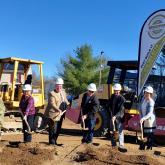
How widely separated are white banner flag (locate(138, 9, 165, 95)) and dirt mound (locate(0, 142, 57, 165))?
4.21m

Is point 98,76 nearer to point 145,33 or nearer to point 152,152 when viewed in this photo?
point 145,33

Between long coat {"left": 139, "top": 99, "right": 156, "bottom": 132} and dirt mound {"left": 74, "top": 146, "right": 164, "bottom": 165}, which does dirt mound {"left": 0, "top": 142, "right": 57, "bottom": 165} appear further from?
long coat {"left": 139, "top": 99, "right": 156, "bottom": 132}

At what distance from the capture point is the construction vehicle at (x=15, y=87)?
698 inches

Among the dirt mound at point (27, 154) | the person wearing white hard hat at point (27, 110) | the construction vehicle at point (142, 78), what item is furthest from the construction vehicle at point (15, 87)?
the dirt mound at point (27, 154)

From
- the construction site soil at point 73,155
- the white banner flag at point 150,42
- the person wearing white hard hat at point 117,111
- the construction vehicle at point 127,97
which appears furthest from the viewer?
the construction vehicle at point 127,97

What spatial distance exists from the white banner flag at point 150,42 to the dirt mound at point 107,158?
404 centimetres

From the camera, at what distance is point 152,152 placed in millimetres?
10367

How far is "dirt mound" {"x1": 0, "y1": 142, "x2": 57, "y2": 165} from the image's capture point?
33.6 feet

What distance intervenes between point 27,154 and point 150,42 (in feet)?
18.0

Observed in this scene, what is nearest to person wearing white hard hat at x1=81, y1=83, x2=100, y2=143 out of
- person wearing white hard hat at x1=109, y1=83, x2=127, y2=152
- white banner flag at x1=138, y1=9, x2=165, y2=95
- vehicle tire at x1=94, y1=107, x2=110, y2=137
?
person wearing white hard hat at x1=109, y1=83, x2=127, y2=152

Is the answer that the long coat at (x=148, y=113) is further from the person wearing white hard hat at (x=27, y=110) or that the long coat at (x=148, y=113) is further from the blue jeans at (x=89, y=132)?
the person wearing white hard hat at (x=27, y=110)

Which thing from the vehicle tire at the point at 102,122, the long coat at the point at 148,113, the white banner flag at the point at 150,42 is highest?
the white banner flag at the point at 150,42

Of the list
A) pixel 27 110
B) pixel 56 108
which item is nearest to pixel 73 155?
pixel 56 108

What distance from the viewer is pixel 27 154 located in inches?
421
